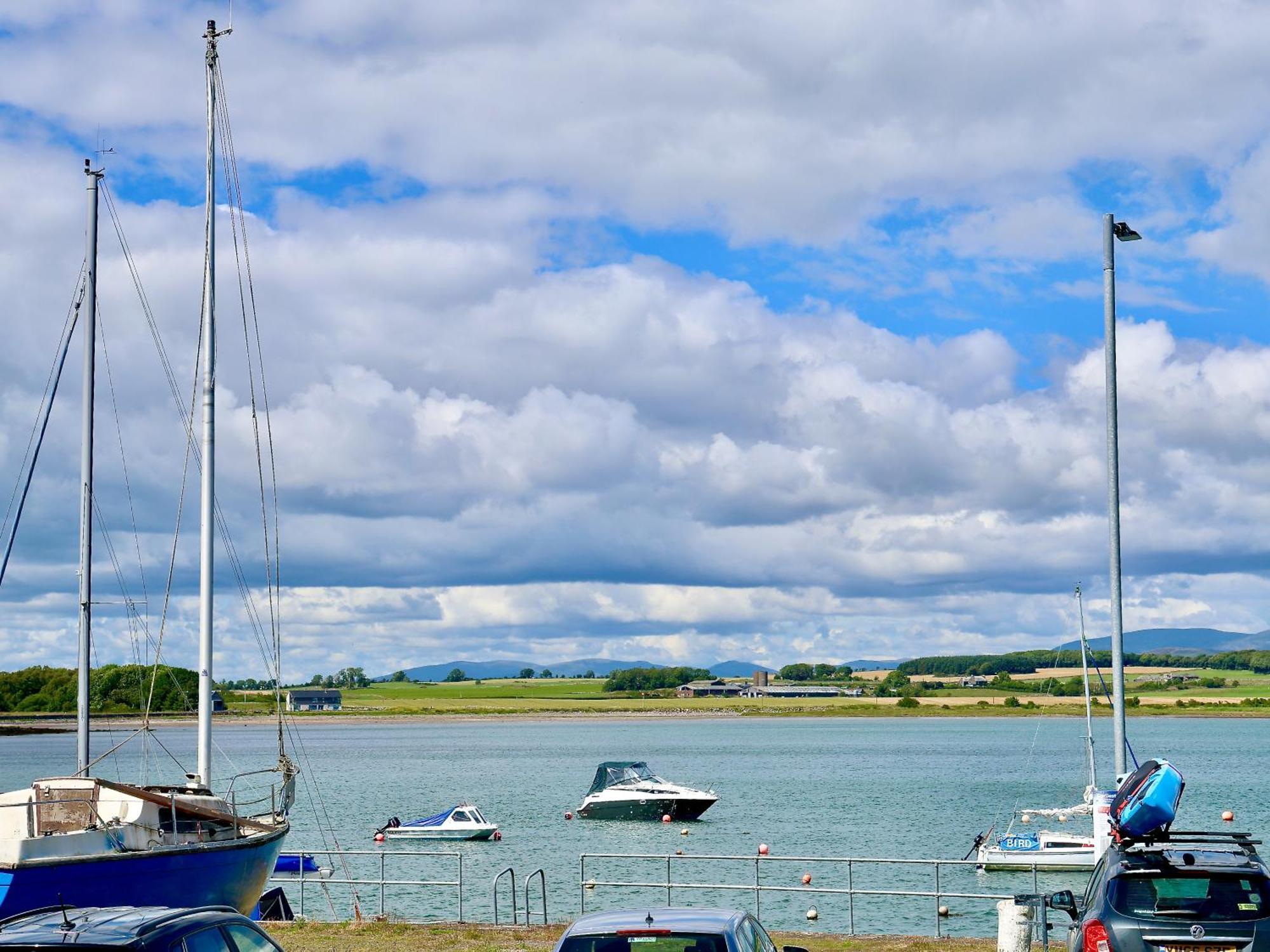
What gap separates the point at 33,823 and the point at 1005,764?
4243 inches

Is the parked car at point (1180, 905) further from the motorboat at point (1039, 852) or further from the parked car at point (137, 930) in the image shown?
the motorboat at point (1039, 852)

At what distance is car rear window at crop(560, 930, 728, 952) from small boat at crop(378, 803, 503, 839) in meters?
51.9

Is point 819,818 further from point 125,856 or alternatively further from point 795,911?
point 125,856

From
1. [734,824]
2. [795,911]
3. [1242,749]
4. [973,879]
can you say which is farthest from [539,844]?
[1242,749]

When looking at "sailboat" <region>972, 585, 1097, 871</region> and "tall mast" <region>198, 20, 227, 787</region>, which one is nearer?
"tall mast" <region>198, 20, 227, 787</region>

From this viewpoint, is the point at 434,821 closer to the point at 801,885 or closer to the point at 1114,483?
the point at 801,885

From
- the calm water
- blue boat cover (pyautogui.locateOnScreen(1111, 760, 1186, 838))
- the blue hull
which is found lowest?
the calm water

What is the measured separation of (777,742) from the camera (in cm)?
A: 16675

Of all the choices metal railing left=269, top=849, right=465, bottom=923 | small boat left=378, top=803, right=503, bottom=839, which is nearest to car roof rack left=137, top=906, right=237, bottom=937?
metal railing left=269, top=849, right=465, bottom=923

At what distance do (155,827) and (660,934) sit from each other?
13812mm

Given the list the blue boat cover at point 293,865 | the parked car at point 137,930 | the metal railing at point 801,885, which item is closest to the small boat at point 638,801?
the metal railing at point 801,885

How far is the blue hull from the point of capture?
1744cm

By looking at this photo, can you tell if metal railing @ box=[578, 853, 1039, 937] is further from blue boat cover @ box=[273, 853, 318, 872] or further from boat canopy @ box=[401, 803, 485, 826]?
boat canopy @ box=[401, 803, 485, 826]

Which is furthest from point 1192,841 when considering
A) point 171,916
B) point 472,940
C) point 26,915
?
point 472,940
